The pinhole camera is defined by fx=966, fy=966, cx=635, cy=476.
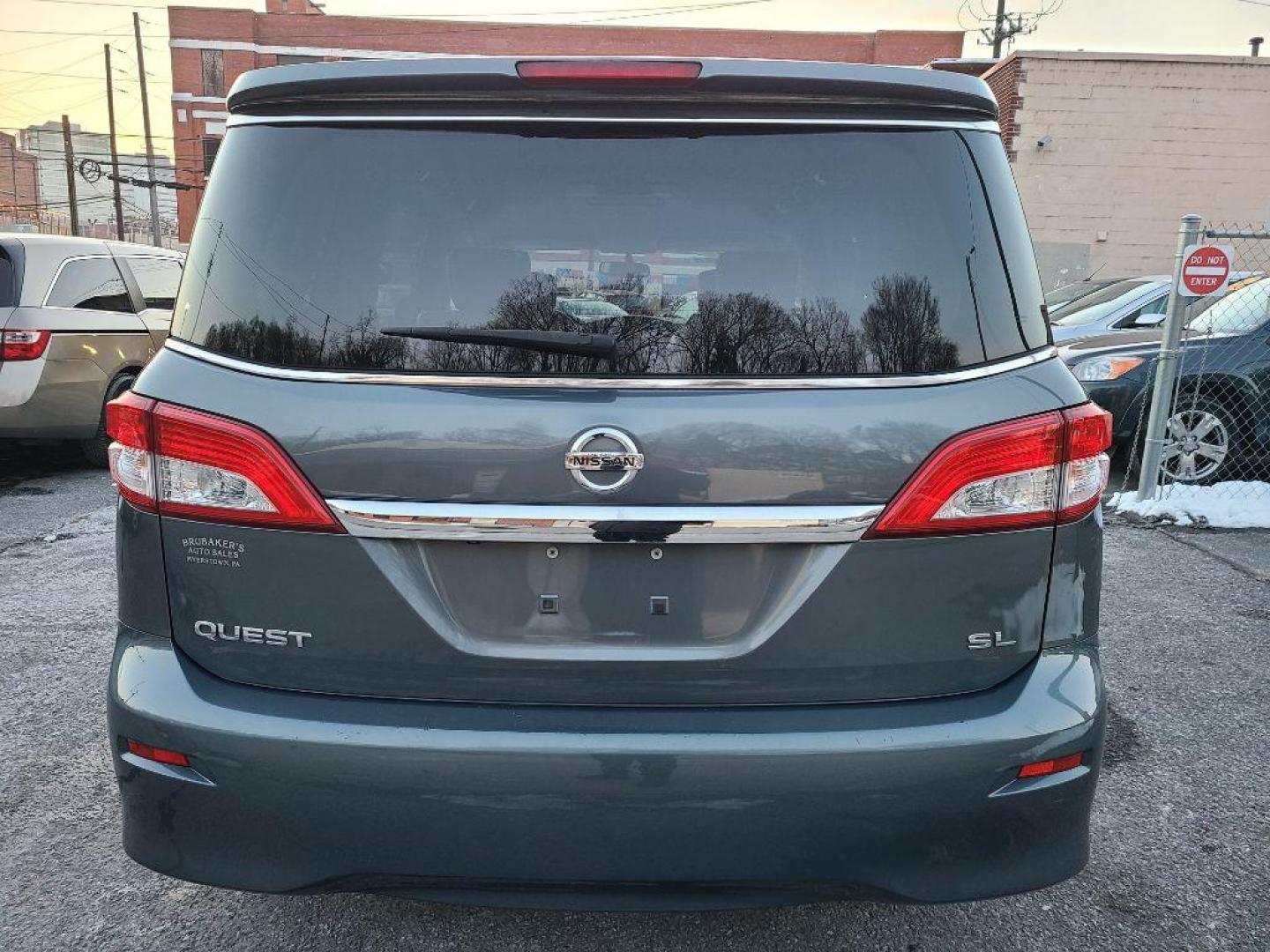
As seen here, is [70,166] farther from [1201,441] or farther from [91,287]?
[1201,441]

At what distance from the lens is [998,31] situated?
3944 cm

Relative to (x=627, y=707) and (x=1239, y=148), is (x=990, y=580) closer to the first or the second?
(x=627, y=707)

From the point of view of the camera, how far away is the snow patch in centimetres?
652

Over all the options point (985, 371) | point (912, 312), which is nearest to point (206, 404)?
point (912, 312)

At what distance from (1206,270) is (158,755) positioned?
665 cm

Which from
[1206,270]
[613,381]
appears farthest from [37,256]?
[1206,270]

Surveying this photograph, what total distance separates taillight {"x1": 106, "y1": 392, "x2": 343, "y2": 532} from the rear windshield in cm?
16

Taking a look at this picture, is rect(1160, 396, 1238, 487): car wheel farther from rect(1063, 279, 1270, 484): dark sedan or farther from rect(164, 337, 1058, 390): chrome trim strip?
rect(164, 337, 1058, 390): chrome trim strip

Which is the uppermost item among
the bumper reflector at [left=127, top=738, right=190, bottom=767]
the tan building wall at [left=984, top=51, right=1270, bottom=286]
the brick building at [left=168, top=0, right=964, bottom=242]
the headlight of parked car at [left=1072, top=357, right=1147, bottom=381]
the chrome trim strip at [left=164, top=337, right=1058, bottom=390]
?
the brick building at [left=168, top=0, right=964, bottom=242]

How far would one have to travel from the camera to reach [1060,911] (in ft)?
7.92

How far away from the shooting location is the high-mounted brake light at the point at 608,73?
171 cm

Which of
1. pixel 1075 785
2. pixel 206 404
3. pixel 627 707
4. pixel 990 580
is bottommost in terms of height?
pixel 1075 785

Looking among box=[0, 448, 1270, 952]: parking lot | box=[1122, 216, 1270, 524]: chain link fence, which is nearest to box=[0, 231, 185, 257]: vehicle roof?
box=[0, 448, 1270, 952]: parking lot

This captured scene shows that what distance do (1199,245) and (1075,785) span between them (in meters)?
5.94
